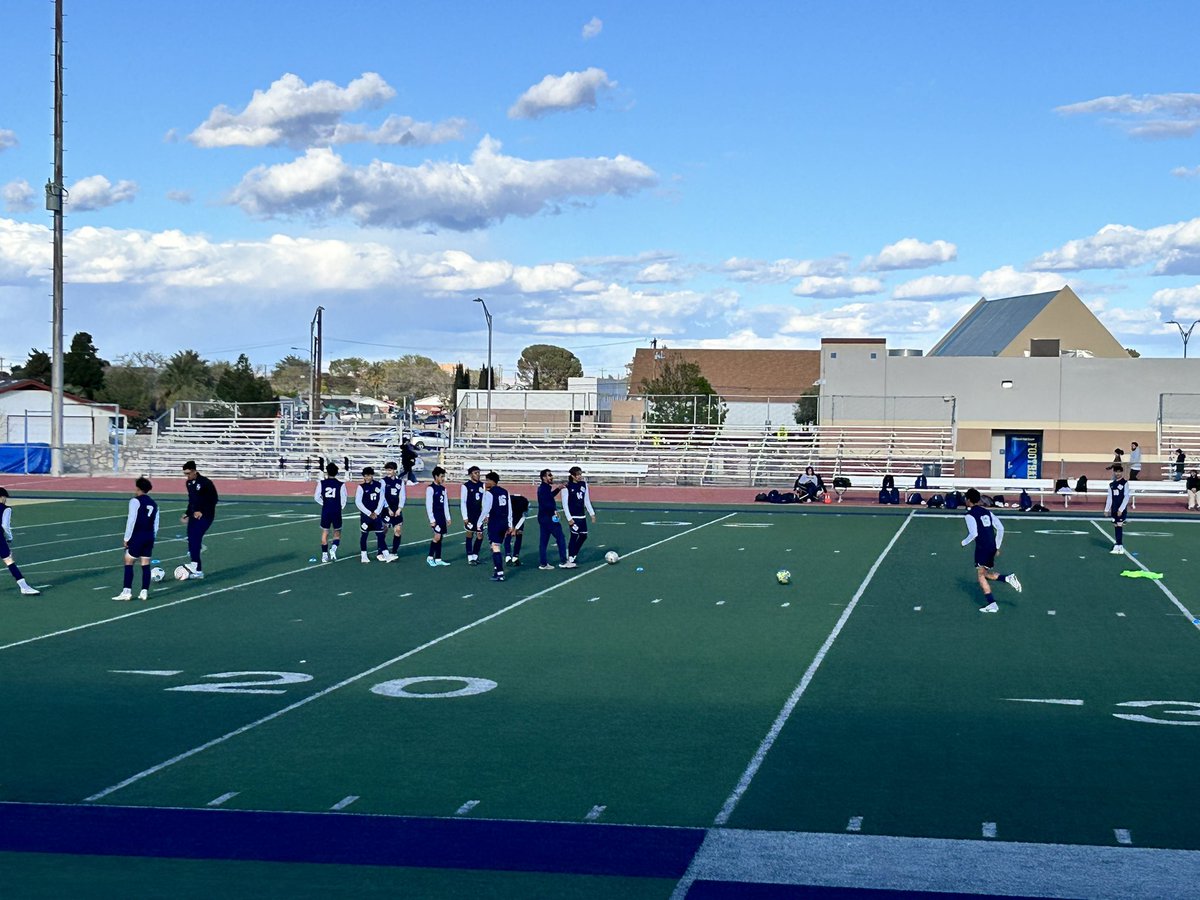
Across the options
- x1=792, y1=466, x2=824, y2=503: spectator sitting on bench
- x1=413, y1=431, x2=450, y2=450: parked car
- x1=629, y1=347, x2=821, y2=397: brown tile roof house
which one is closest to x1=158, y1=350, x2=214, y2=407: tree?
x1=413, y1=431, x2=450, y2=450: parked car

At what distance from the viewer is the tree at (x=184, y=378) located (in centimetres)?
9781

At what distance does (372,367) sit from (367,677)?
170724mm

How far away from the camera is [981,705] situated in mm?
12836

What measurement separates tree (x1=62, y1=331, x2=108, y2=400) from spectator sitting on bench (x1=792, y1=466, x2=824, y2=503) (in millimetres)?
64495

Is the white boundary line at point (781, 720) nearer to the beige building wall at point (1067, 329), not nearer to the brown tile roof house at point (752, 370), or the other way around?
the beige building wall at point (1067, 329)

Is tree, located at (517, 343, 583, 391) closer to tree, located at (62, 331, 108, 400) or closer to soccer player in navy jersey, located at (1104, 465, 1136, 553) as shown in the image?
tree, located at (62, 331, 108, 400)

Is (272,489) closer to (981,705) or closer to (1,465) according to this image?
(1,465)

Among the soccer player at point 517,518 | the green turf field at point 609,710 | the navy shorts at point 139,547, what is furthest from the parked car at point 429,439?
the navy shorts at point 139,547

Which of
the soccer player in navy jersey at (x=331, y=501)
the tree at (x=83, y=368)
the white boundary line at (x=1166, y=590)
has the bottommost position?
the white boundary line at (x=1166, y=590)

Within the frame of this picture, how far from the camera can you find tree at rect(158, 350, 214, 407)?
321 ft

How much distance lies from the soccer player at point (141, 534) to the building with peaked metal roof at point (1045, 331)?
192ft

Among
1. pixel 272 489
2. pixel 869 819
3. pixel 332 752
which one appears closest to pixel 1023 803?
pixel 869 819

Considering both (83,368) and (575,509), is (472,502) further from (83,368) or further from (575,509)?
(83,368)

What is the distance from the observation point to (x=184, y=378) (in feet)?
332
